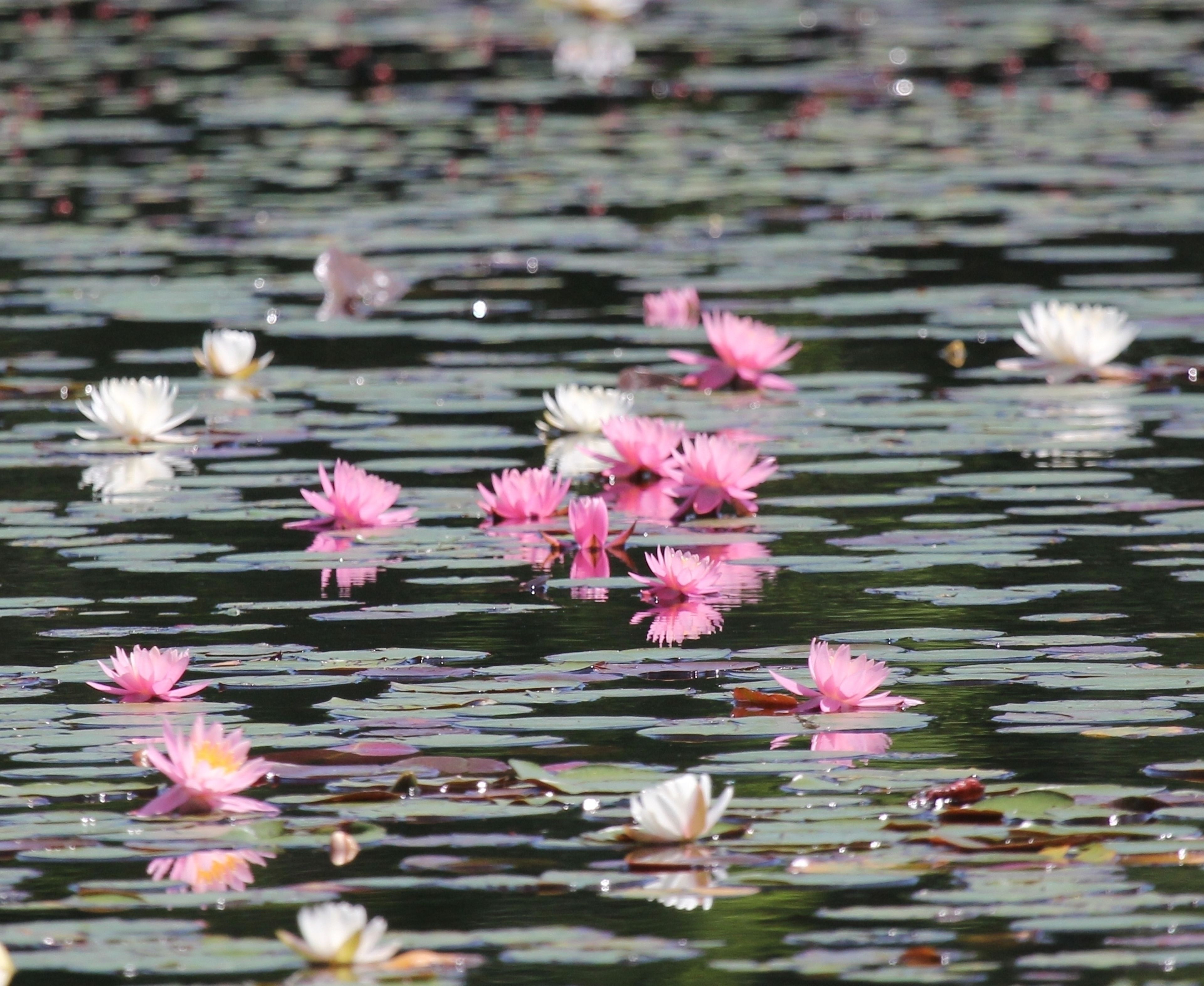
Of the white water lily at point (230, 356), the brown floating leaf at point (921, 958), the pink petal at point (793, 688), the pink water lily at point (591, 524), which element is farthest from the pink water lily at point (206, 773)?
the white water lily at point (230, 356)

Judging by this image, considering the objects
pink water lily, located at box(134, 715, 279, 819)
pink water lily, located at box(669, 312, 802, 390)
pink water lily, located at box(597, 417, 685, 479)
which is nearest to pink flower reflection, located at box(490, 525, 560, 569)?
pink water lily, located at box(597, 417, 685, 479)

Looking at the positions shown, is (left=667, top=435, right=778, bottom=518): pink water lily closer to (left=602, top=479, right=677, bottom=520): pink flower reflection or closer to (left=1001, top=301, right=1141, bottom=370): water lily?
(left=602, top=479, right=677, bottom=520): pink flower reflection

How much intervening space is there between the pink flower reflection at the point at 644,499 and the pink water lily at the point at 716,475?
4cm

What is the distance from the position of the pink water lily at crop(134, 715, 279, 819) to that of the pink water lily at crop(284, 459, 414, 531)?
129cm

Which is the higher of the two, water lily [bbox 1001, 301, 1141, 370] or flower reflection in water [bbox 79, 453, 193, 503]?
water lily [bbox 1001, 301, 1141, 370]

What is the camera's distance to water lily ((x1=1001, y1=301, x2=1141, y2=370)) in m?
5.15

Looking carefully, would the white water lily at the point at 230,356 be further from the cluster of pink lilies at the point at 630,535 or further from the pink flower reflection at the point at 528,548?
the pink flower reflection at the point at 528,548

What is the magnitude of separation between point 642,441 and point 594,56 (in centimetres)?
955

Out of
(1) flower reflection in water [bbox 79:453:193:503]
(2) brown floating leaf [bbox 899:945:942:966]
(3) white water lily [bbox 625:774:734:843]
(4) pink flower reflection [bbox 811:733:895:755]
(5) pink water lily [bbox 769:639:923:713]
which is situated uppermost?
(1) flower reflection in water [bbox 79:453:193:503]

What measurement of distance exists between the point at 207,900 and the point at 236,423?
2849 millimetres

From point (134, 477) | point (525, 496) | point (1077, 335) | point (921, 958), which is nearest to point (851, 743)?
point (921, 958)

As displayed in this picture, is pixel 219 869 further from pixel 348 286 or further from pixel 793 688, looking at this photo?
pixel 348 286

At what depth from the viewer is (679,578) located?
3.42 metres

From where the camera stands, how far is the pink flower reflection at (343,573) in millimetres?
3670
